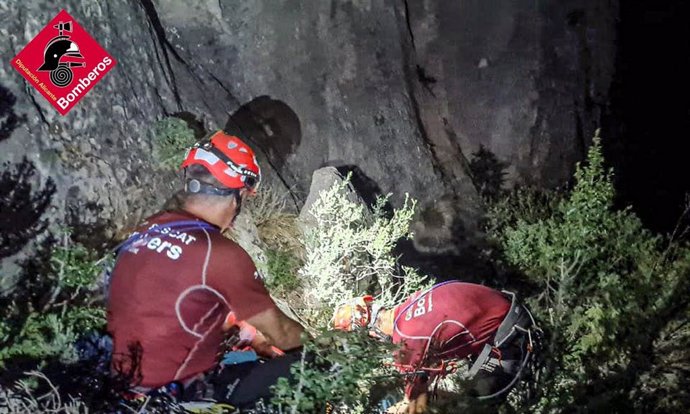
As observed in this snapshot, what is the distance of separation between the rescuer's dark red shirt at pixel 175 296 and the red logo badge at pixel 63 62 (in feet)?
7.60

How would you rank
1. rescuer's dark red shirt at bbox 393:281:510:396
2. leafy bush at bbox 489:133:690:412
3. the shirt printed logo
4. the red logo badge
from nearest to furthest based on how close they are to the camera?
rescuer's dark red shirt at bbox 393:281:510:396 → the shirt printed logo → leafy bush at bbox 489:133:690:412 → the red logo badge

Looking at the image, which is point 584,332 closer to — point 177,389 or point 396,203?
point 396,203

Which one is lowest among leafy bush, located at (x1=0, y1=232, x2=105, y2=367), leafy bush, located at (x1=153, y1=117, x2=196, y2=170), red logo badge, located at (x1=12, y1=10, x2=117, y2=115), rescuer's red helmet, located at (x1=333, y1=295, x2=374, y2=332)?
leafy bush, located at (x1=0, y1=232, x2=105, y2=367)

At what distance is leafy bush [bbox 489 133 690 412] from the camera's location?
4660 mm

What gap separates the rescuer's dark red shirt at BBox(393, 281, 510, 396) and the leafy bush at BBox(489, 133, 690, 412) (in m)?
0.88

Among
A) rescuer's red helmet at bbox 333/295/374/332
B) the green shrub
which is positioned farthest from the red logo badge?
rescuer's red helmet at bbox 333/295/374/332

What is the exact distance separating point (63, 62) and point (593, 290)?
5719 millimetres

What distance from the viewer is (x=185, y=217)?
3.39 metres

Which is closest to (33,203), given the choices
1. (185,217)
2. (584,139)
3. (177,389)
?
(185,217)

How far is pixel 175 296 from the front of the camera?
3070mm

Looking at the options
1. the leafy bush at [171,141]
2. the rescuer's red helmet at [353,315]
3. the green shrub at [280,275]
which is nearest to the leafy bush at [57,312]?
the leafy bush at [171,141]

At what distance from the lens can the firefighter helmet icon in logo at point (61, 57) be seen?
16.0 ft

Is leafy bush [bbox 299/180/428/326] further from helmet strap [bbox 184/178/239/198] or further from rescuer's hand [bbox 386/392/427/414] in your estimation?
helmet strap [bbox 184/178/239/198]

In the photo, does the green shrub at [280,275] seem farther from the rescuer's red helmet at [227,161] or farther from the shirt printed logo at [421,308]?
the rescuer's red helmet at [227,161]
